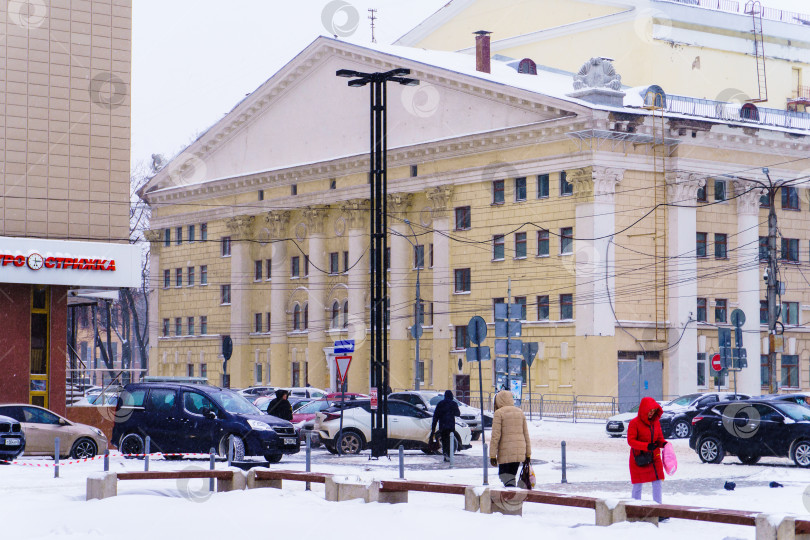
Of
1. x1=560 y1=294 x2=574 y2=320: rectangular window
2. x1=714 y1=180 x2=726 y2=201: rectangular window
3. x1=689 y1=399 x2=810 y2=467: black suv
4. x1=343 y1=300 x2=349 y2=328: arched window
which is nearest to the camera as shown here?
x1=689 y1=399 x2=810 y2=467: black suv

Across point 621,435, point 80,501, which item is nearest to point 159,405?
point 80,501

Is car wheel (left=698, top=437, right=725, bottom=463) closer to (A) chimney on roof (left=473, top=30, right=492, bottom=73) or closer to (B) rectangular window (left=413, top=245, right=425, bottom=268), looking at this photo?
(B) rectangular window (left=413, top=245, right=425, bottom=268)

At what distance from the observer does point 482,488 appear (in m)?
18.3

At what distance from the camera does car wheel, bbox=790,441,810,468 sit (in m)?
29.6

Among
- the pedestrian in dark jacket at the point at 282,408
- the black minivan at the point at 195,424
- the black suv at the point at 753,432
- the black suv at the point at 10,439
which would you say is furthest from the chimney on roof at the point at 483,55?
the black suv at the point at 10,439

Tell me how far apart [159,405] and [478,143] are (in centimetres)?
3512

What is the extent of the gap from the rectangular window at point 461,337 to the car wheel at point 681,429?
23.1m

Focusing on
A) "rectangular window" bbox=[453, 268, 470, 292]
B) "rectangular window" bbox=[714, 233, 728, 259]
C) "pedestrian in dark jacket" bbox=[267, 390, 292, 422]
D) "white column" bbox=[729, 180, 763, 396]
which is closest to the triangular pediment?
"rectangular window" bbox=[453, 268, 470, 292]

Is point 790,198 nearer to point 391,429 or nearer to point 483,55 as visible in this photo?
point 483,55

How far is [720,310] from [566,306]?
24.4 feet

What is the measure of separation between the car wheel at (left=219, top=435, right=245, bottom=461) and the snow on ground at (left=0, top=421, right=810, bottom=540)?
613 millimetres

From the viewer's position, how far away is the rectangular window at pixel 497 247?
2501 inches

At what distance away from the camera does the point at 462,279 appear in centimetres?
6581

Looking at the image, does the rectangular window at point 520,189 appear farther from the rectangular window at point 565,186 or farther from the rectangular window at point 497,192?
the rectangular window at point 565,186
